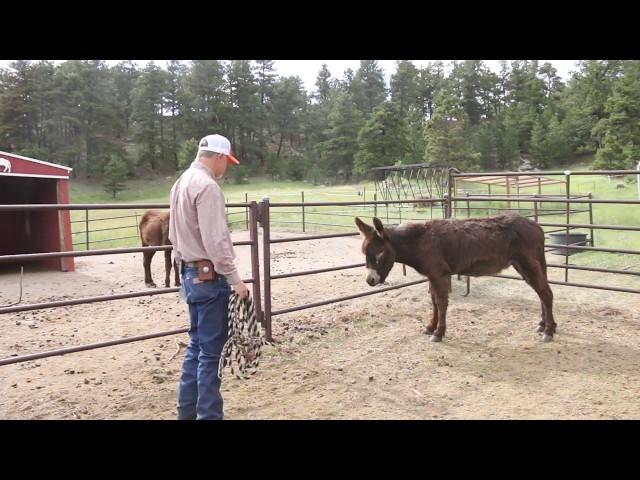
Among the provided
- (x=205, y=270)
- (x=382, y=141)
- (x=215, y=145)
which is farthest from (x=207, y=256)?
(x=382, y=141)

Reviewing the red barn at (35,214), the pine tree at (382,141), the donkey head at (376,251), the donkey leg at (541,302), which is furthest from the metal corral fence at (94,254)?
the pine tree at (382,141)

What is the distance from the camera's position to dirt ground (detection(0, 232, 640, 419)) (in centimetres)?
360

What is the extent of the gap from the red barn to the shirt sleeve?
8757mm

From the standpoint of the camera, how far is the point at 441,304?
518 cm

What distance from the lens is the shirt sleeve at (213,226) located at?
2.81 meters

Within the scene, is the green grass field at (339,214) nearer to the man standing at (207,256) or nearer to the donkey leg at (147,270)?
the donkey leg at (147,270)

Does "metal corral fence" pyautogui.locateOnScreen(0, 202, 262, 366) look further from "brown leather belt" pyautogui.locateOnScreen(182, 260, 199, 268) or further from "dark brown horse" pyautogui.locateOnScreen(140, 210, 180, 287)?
"dark brown horse" pyautogui.locateOnScreen(140, 210, 180, 287)

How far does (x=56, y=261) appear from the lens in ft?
36.0

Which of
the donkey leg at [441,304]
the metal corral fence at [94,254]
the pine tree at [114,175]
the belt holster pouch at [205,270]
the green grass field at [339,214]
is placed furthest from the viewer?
the pine tree at [114,175]

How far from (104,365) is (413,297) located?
4.28 meters

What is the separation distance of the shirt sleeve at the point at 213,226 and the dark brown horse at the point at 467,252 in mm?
2651

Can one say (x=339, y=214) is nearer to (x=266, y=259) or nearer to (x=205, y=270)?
(x=266, y=259)

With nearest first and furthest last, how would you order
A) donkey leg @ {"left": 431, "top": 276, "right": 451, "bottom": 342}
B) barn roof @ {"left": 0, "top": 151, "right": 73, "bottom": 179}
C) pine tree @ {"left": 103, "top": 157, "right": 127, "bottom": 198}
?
donkey leg @ {"left": 431, "top": 276, "right": 451, "bottom": 342}
barn roof @ {"left": 0, "top": 151, "right": 73, "bottom": 179}
pine tree @ {"left": 103, "top": 157, "right": 127, "bottom": 198}

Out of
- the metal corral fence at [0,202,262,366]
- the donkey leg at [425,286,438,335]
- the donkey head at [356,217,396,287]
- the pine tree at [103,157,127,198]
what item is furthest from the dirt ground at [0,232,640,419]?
the pine tree at [103,157,127,198]
